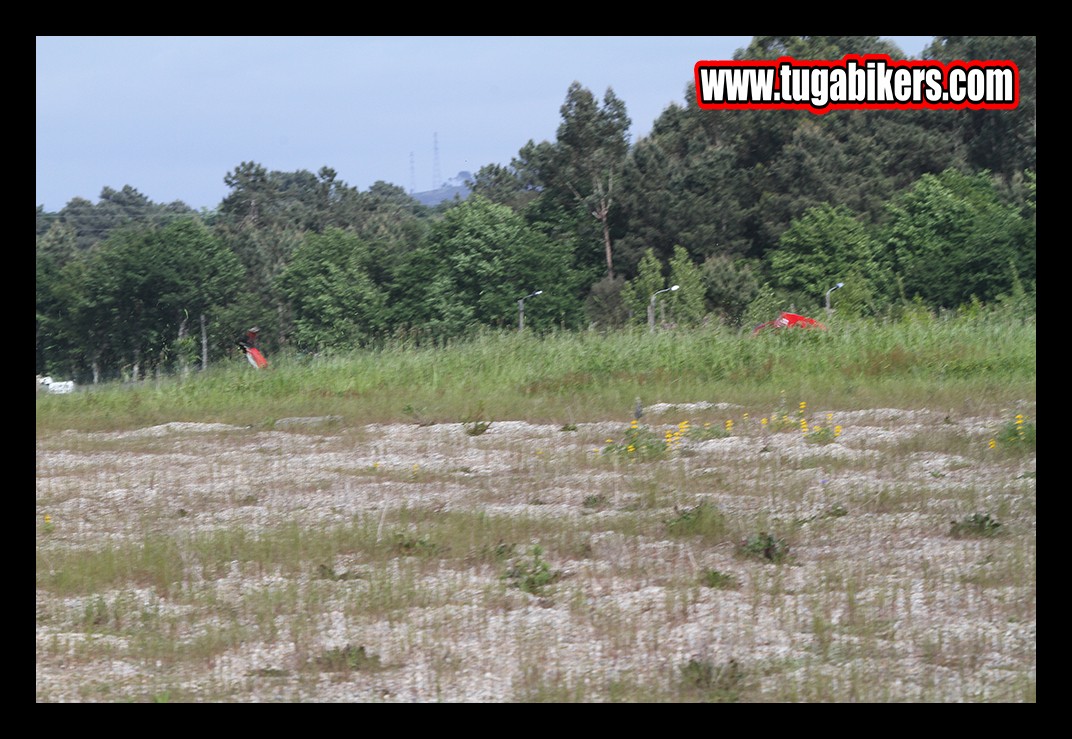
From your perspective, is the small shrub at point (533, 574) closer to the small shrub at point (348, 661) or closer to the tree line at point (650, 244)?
the small shrub at point (348, 661)

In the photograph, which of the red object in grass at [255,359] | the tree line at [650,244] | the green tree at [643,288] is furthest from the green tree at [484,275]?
the red object in grass at [255,359]

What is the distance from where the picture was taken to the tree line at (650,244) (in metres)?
68.5

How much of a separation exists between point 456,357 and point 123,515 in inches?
542

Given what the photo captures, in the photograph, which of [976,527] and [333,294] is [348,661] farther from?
[333,294]

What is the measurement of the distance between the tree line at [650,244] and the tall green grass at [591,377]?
38269mm

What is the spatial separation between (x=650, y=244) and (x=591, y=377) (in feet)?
167

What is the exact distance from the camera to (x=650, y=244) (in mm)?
73375

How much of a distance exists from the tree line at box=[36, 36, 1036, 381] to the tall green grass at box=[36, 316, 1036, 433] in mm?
38269

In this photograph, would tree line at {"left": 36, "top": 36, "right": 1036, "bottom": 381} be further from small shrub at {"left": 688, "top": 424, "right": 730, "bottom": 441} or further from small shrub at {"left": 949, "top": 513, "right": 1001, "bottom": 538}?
small shrub at {"left": 949, "top": 513, "right": 1001, "bottom": 538}

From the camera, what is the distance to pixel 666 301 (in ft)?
210

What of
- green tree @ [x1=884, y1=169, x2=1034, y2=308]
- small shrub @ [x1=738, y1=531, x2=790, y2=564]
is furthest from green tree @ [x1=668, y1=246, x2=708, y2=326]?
small shrub @ [x1=738, y1=531, x2=790, y2=564]

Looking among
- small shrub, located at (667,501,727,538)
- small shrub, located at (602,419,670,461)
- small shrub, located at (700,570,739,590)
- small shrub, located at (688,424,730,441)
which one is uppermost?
small shrub, located at (688,424,730,441)

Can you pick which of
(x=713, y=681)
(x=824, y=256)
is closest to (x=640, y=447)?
(x=713, y=681)

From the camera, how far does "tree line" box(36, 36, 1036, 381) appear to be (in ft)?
225
